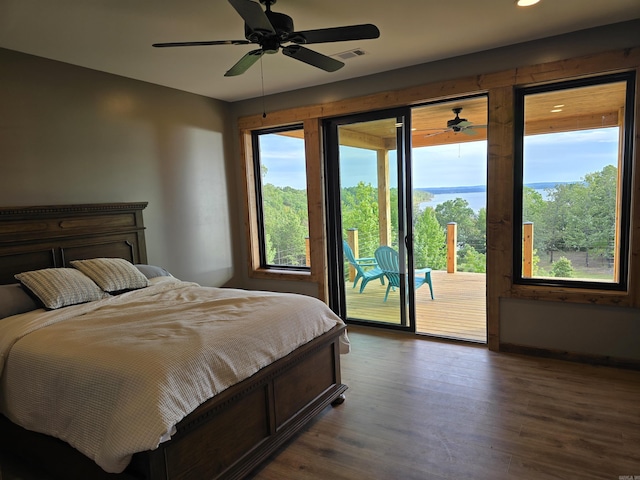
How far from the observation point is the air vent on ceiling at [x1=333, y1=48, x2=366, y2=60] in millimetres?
3369

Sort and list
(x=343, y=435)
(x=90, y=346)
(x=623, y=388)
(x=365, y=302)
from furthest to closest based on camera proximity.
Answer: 1. (x=365, y=302)
2. (x=623, y=388)
3. (x=343, y=435)
4. (x=90, y=346)

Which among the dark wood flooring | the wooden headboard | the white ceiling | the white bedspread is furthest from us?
the wooden headboard

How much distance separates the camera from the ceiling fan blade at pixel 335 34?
2.17 meters

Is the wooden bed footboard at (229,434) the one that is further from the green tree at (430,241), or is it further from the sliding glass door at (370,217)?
the green tree at (430,241)

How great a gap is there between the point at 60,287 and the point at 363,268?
285 cm

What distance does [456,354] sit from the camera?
11.9ft

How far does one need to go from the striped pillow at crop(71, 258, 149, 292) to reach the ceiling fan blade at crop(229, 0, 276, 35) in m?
2.11

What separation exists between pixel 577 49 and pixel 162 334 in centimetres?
360

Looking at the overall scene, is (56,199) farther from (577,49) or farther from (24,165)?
(577,49)

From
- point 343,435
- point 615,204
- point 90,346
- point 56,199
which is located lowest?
point 343,435

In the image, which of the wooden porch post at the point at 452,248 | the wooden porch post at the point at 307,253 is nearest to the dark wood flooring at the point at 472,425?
the wooden porch post at the point at 307,253

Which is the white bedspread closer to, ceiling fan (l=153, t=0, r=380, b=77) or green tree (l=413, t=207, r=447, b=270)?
ceiling fan (l=153, t=0, r=380, b=77)

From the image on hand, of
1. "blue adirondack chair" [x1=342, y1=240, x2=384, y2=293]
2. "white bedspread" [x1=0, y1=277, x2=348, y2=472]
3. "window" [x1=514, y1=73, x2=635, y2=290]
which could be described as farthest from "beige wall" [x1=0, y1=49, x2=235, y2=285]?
"window" [x1=514, y1=73, x2=635, y2=290]

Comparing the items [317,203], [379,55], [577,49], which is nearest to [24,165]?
[317,203]
